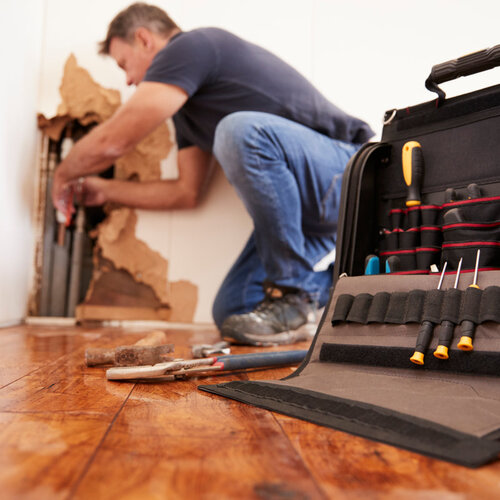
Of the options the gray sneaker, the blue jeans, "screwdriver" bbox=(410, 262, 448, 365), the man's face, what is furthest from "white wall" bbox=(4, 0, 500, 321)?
"screwdriver" bbox=(410, 262, 448, 365)

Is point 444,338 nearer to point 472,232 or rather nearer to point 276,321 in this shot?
point 472,232

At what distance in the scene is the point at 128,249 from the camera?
2639mm

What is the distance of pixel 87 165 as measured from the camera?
2.25 metres

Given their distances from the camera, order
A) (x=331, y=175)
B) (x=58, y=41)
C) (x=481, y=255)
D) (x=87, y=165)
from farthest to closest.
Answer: (x=58, y=41)
(x=87, y=165)
(x=331, y=175)
(x=481, y=255)

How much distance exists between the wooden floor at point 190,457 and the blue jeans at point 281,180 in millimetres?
1069

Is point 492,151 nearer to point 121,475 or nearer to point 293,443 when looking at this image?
point 293,443

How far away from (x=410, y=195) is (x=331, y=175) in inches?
34.6

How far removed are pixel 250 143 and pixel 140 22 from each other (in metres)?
1.03

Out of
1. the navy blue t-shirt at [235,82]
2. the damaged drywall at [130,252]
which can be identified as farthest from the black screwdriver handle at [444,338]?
the damaged drywall at [130,252]

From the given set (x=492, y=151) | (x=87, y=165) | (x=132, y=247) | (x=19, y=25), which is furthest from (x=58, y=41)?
(x=492, y=151)

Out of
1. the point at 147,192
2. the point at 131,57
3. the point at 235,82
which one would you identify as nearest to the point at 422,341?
the point at 235,82

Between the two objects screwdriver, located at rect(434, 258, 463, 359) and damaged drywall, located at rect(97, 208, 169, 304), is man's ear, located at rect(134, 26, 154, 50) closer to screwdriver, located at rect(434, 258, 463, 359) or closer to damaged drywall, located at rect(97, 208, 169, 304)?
damaged drywall, located at rect(97, 208, 169, 304)

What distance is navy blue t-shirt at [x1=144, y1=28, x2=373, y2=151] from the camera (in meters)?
1.94

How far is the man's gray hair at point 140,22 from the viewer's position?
234 cm
